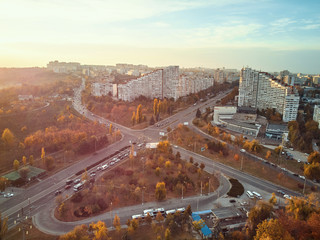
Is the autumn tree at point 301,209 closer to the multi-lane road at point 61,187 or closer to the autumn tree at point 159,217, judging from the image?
the multi-lane road at point 61,187

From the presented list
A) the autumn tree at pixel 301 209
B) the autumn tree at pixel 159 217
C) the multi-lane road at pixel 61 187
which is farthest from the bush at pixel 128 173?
the autumn tree at pixel 301 209

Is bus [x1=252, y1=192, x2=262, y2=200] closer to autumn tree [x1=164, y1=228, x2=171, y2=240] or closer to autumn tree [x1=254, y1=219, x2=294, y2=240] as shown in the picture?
autumn tree [x1=254, y1=219, x2=294, y2=240]

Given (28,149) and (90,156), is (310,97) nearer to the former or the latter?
(90,156)

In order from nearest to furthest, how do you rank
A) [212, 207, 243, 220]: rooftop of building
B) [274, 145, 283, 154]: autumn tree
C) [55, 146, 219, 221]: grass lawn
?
[212, 207, 243, 220]: rooftop of building
[55, 146, 219, 221]: grass lawn
[274, 145, 283, 154]: autumn tree

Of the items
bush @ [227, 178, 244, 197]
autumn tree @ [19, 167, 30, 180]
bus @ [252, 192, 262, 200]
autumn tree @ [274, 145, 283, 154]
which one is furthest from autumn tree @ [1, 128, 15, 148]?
autumn tree @ [274, 145, 283, 154]

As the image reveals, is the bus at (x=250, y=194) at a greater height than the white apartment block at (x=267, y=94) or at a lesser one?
lesser

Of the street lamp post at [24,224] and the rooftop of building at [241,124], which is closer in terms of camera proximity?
the street lamp post at [24,224]
